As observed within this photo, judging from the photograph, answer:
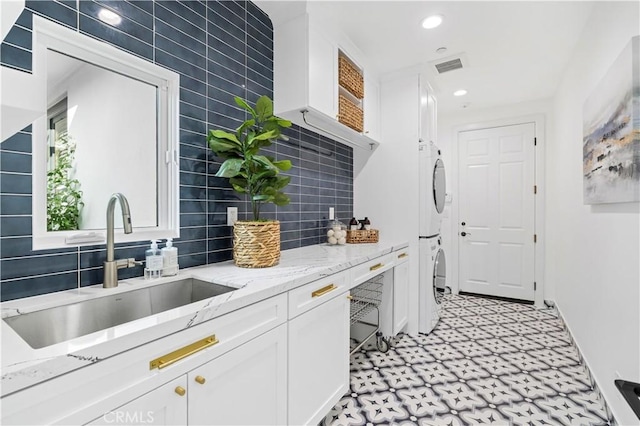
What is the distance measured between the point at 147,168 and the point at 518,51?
2939 millimetres

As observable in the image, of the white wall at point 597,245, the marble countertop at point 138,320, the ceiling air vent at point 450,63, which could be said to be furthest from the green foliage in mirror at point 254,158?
the ceiling air vent at point 450,63

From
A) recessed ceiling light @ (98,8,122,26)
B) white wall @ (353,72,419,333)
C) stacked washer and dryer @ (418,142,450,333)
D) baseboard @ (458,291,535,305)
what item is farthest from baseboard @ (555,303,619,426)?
recessed ceiling light @ (98,8,122,26)

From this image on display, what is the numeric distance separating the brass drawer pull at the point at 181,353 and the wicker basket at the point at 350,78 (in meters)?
2.01

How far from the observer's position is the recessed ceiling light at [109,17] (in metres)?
1.25

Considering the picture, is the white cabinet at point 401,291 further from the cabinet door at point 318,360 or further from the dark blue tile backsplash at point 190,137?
the cabinet door at point 318,360

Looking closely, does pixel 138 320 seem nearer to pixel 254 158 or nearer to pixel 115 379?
pixel 115 379

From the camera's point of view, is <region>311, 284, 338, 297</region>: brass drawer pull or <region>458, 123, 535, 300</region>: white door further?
<region>458, 123, 535, 300</region>: white door

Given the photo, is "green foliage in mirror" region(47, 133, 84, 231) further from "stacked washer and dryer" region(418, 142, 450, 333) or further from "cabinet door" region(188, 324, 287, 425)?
"stacked washer and dryer" region(418, 142, 450, 333)

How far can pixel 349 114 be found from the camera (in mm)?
2381

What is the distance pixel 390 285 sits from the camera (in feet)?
8.34

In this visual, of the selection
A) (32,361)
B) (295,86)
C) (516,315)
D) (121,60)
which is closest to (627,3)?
(295,86)

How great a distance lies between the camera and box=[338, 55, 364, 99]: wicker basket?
2.32 meters

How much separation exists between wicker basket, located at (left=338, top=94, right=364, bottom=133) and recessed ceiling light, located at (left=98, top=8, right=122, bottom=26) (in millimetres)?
1407

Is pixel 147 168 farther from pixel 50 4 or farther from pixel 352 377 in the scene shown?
pixel 352 377
